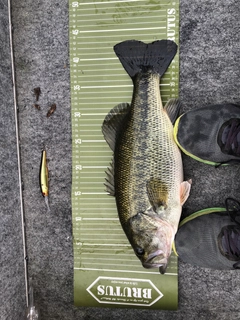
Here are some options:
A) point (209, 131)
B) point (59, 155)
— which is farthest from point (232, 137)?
point (59, 155)

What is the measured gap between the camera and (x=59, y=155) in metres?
1.22

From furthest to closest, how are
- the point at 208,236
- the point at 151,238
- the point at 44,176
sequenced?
the point at 44,176 < the point at 208,236 < the point at 151,238

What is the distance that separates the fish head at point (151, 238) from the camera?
99 centimetres

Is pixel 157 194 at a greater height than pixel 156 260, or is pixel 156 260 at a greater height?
pixel 157 194

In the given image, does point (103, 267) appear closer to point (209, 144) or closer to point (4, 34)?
point (209, 144)

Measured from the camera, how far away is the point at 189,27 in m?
1.13

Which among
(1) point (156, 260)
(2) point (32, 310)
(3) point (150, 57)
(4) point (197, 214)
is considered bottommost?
(2) point (32, 310)

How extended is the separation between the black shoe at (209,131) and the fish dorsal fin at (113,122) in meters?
0.17

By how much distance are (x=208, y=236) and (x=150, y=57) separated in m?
0.60

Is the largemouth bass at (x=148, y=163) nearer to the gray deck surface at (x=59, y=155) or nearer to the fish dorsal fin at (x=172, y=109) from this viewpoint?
the fish dorsal fin at (x=172, y=109)

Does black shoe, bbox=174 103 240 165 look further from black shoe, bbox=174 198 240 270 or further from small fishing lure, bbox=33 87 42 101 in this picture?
small fishing lure, bbox=33 87 42 101

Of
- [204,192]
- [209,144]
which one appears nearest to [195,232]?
[204,192]

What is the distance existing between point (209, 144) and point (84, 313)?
753mm

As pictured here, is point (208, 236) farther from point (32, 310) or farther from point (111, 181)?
point (32, 310)
